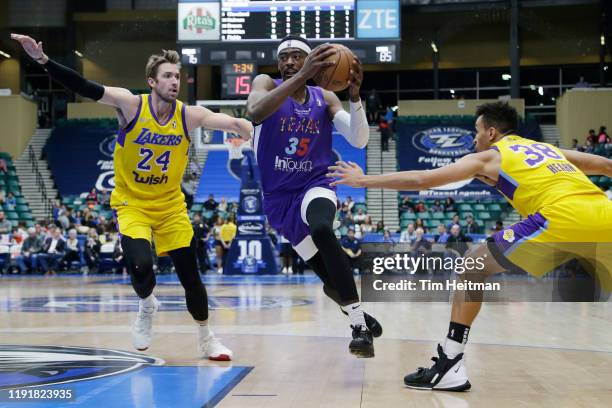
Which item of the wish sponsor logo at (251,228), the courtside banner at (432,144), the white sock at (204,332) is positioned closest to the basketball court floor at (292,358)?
the white sock at (204,332)

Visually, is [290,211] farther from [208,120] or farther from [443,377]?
[443,377]

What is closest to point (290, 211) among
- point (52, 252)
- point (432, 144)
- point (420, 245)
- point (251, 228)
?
point (420, 245)

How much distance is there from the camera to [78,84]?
200 inches

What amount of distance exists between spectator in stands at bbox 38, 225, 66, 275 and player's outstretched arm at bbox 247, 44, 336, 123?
14.4 meters

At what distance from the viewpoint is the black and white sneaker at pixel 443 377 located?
165 inches

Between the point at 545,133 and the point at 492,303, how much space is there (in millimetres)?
17675

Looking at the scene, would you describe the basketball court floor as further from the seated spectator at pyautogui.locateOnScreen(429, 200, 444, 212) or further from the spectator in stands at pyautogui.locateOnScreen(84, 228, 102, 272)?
the seated spectator at pyautogui.locateOnScreen(429, 200, 444, 212)

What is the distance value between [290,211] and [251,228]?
11765mm

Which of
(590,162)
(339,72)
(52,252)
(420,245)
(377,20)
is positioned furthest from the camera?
(52,252)

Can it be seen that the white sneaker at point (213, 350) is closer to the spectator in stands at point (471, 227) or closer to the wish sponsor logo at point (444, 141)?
the spectator in stands at point (471, 227)

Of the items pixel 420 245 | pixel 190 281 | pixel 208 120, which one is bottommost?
pixel 420 245

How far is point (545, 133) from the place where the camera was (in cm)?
2661

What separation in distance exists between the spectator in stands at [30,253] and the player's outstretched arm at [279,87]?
1457cm

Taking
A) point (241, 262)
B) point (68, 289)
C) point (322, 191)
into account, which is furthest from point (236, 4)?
point (322, 191)
